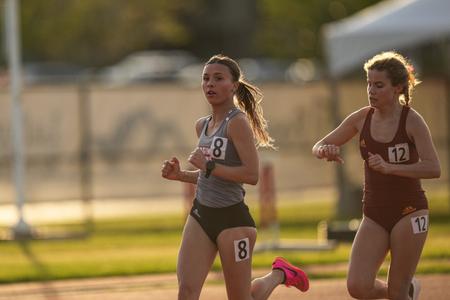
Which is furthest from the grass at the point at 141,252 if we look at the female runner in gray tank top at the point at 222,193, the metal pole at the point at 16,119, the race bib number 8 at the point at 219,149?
the race bib number 8 at the point at 219,149

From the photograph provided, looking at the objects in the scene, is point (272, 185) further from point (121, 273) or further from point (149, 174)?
point (149, 174)

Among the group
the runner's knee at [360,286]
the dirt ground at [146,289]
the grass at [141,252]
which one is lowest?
the dirt ground at [146,289]

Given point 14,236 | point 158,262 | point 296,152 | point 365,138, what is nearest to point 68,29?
point 296,152

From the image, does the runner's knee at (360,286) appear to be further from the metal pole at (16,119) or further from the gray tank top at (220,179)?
the metal pole at (16,119)

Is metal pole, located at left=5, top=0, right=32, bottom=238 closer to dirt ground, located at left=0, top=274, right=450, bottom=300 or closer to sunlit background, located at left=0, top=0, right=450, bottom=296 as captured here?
sunlit background, located at left=0, top=0, right=450, bottom=296

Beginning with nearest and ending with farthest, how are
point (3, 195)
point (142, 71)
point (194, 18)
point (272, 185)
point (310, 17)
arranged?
point (272, 185)
point (3, 195)
point (310, 17)
point (142, 71)
point (194, 18)

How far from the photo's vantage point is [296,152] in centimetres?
2170

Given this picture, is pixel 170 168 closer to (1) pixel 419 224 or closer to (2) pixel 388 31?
(1) pixel 419 224

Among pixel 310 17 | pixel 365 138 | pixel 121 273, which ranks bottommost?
pixel 121 273

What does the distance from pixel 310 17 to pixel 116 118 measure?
16252mm

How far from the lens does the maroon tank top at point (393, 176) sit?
855cm

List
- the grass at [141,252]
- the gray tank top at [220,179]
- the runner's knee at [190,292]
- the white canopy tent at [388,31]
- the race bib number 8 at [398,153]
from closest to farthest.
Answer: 1. the runner's knee at [190,292]
2. the gray tank top at [220,179]
3. the race bib number 8 at [398,153]
4. the grass at [141,252]
5. the white canopy tent at [388,31]

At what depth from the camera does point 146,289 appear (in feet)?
41.2

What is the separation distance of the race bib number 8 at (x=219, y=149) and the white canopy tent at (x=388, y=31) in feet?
38.5
